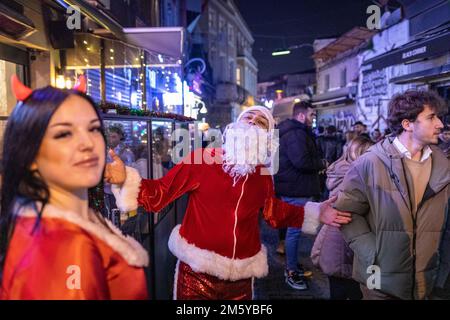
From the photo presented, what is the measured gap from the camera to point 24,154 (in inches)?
44.7

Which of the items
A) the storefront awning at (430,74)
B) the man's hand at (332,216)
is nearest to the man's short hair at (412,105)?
the man's hand at (332,216)

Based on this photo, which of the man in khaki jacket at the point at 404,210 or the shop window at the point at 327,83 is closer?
the man in khaki jacket at the point at 404,210

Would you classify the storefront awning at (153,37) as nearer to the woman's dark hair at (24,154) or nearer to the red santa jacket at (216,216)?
the red santa jacket at (216,216)

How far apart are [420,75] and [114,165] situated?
25.4 feet

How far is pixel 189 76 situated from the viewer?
1575 centimetres

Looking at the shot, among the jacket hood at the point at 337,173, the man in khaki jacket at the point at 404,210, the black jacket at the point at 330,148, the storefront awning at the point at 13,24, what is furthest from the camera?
the black jacket at the point at 330,148

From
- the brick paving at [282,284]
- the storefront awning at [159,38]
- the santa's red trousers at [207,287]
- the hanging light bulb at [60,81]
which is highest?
the storefront awning at [159,38]

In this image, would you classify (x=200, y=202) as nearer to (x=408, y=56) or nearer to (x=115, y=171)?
(x=115, y=171)

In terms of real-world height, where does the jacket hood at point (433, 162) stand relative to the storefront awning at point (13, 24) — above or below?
below

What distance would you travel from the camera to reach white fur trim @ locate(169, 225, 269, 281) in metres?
2.39

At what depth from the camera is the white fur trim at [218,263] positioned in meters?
2.39

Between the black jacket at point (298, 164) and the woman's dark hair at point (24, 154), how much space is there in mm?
3931

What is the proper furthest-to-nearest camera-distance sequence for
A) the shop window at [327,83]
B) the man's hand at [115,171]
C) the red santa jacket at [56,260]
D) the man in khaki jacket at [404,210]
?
1. the shop window at [327,83]
2. the man in khaki jacket at [404,210]
3. the man's hand at [115,171]
4. the red santa jacket at [56,260]

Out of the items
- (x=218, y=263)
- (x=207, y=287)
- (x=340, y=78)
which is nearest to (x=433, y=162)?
(x=218, y=263)
